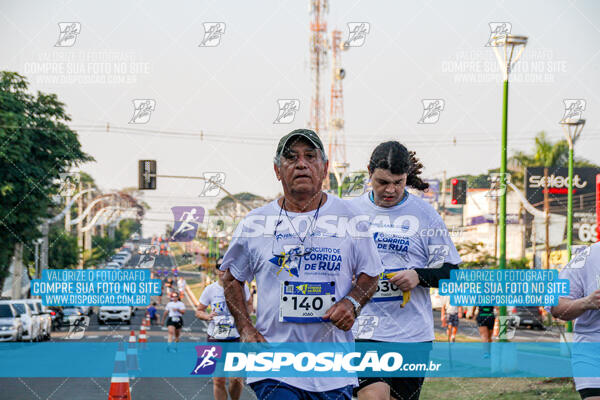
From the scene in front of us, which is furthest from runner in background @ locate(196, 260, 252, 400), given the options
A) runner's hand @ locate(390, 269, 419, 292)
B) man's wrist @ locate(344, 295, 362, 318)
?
man's wrist @ locate(344, 295, 362, 318)

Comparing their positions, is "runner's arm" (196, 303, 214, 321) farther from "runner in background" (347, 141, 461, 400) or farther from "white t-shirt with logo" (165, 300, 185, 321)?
"white t-shirt with logo" (165, 300, 185, 321)

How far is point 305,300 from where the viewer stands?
4.47m

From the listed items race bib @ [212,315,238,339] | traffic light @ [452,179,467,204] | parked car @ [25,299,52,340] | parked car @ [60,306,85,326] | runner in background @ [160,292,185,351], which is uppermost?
traffic light @ [452,179,467,204]

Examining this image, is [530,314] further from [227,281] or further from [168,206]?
[227,281]

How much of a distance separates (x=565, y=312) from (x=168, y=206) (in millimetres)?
11458

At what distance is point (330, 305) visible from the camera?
4539 mm

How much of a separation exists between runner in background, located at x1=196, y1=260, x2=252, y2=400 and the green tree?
16.0m

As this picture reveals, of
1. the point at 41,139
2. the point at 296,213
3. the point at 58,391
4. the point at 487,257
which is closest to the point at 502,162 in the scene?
the point at 58,391

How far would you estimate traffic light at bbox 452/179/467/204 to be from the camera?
16516 mm

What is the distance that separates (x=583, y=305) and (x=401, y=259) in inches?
50.4

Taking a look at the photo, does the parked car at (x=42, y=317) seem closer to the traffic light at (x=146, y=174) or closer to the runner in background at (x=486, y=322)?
the traffic light at (x=146, y=174)

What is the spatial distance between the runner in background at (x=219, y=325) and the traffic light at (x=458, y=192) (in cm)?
657

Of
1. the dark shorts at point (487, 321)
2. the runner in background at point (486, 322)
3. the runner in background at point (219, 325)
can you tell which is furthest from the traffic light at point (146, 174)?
the dark shorts at point (487, 321)

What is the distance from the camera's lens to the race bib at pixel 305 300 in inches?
176
